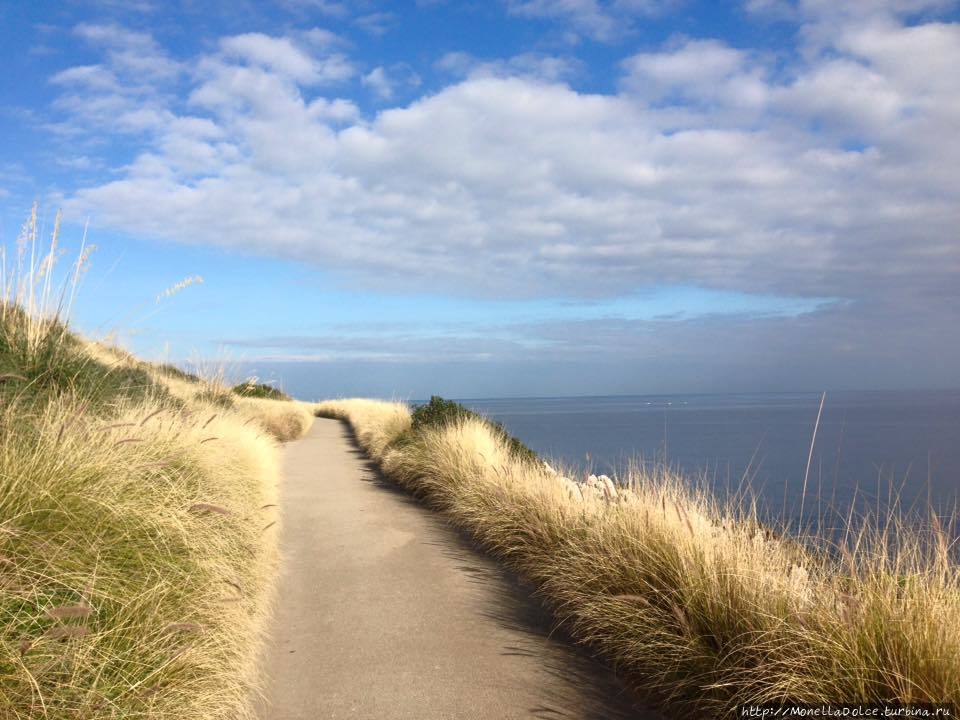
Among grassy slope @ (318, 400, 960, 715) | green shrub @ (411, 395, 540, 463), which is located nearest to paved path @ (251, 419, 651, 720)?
grassy slope @ (318, 400, 960, 715)

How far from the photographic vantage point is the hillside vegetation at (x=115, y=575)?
9.78 feet

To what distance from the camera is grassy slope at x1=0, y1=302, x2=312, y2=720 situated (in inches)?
117

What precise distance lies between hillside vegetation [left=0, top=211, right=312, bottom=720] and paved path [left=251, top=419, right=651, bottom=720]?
383 mm

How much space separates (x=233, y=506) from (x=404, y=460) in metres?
6.17

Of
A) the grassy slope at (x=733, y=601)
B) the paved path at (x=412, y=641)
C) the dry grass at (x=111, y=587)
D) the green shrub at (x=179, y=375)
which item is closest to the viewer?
the dry grass at (x=111, y=587)

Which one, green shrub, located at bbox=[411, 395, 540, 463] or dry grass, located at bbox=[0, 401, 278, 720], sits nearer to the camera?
dry grass, located at bbox=[0, 401, 278, 720]

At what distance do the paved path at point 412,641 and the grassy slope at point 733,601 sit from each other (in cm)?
35

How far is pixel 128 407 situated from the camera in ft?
27.7

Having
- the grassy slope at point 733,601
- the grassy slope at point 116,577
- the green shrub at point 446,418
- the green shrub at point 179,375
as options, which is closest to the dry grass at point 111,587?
the grassy slope at point 116,577

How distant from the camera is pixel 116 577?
12.4 ft

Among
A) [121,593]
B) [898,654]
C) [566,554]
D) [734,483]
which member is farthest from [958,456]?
[121,593]

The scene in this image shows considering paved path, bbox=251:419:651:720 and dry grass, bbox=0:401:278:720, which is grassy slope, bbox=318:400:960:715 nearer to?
paved path, bbox=251:419:651:720

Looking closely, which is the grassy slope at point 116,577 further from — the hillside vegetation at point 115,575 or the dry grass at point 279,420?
the dry grass at point 279,420

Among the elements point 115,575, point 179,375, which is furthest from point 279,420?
point 115,575
